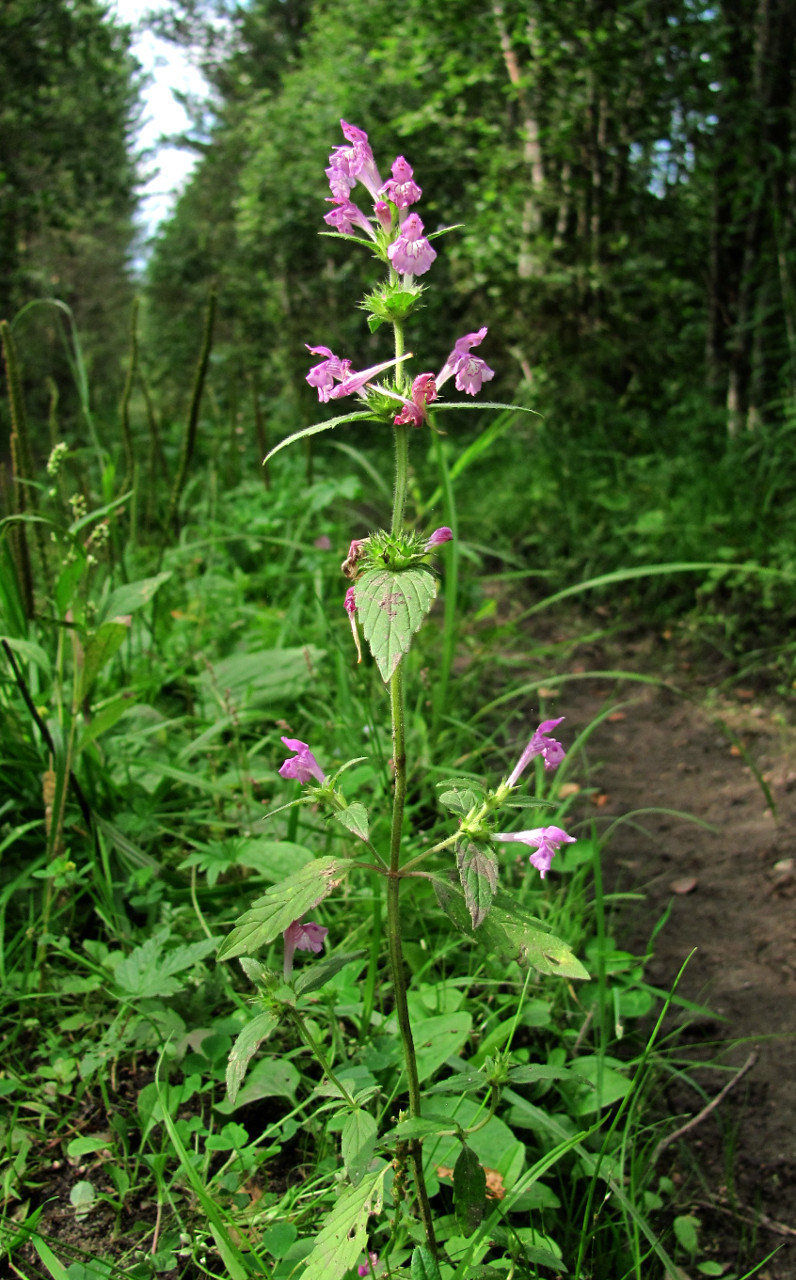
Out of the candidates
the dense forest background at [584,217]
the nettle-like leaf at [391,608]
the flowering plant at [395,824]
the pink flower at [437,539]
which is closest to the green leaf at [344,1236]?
the flowering plant at [395,824]

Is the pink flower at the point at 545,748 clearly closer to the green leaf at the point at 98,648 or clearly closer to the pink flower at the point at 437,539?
the pink flower at the point at 437,539

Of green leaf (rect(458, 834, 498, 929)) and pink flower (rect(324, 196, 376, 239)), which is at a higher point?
pink flower (rect(324, 196, 376, 239))

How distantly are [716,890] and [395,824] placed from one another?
1.43 metres

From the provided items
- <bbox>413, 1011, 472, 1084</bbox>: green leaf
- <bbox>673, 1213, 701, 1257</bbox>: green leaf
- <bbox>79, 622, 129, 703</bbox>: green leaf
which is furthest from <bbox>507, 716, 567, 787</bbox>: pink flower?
<bbox>79, 622, 129, 703</bbox>: green leaf

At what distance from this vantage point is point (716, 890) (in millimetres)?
2023

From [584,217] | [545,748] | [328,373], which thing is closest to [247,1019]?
[545,748]

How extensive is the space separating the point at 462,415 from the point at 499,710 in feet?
23.4

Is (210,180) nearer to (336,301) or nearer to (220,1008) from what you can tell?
(336,301)

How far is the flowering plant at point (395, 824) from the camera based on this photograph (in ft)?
2.56

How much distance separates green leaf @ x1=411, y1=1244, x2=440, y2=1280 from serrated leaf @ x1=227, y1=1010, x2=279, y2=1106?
23 cm

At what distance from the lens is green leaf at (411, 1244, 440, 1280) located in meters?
0.80

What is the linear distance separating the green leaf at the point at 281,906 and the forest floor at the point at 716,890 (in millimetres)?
693

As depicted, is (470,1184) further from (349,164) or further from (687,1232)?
(349,164)

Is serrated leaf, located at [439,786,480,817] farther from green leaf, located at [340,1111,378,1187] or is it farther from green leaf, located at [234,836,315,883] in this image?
green leaf, located at [234,836,315,883]
